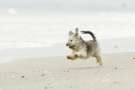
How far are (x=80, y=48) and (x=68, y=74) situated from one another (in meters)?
1.25

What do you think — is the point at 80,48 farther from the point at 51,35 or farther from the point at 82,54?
the point at 51,35

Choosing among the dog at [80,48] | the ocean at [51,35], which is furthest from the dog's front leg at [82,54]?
the ocean at [51,35]

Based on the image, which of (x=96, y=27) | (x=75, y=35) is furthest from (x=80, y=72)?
(x=96, y=27)

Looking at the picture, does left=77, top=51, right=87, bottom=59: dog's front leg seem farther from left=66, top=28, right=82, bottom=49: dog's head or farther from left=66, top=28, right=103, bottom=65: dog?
left=66, top=28, right=82, bottom=49: dog's head

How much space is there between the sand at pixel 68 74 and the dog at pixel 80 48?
19 centimetres

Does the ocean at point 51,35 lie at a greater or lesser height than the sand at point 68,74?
greater

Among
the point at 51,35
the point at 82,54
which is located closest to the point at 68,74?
the point at 82,54

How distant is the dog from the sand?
19 centimetres

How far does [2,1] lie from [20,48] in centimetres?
1908

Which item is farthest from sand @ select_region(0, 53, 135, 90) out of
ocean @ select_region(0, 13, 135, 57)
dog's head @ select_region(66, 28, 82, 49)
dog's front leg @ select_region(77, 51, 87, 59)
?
ocean @ select_region(0, 13, 135, 57)

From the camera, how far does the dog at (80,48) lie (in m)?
11.0

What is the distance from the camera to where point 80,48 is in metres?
11.2

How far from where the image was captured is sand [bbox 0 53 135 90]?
8789mm

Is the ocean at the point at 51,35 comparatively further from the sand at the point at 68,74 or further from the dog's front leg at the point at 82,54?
the dog's front leg at the point at 82,54
